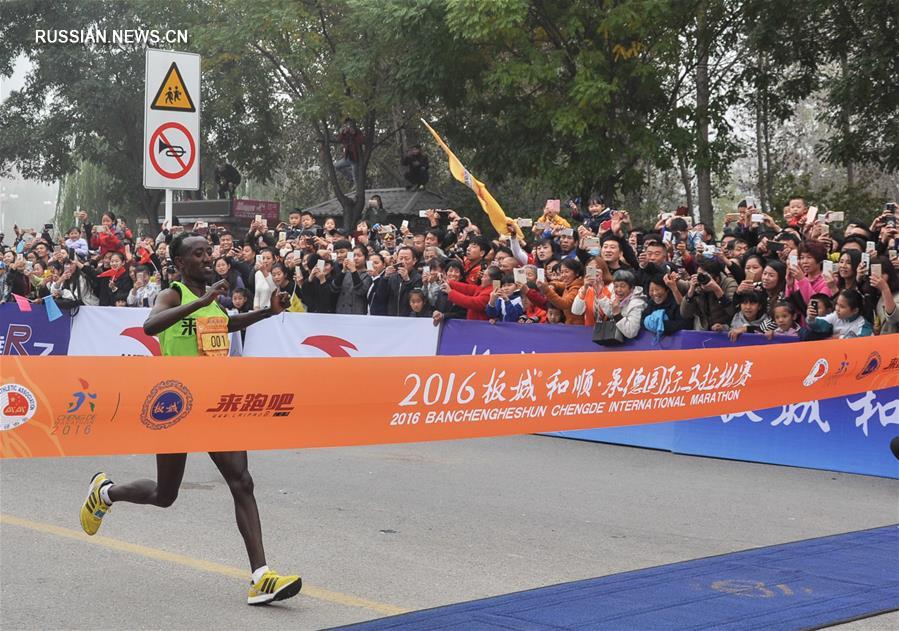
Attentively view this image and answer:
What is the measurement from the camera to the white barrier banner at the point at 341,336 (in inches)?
553

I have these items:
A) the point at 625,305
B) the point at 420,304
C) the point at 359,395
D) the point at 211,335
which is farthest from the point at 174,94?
the point at 359,395

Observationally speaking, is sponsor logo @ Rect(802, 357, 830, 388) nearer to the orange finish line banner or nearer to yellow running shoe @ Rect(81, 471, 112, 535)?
the orange finish line banner

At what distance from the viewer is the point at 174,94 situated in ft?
44.0

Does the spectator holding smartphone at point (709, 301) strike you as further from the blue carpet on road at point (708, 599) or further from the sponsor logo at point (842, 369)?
the blue carpet on road at point (708, 599)

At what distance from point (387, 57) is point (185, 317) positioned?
24868 mm

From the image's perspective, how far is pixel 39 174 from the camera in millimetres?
45344

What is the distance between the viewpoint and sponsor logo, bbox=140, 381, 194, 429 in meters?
4.98

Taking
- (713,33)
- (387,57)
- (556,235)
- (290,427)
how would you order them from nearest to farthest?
(290,427)
(556,235)
(713,33)
(387,57)

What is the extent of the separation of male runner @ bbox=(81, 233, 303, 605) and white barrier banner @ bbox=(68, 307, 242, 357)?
1033 centimetres

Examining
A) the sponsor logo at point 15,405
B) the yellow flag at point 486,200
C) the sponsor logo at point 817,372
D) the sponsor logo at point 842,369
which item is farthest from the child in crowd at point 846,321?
the sponsor logo at point 15,405

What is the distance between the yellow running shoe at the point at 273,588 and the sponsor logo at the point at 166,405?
4.09ft

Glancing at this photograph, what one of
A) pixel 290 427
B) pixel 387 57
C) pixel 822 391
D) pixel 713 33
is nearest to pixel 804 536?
pixel 822 391

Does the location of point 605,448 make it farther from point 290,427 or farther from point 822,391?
point 290,427

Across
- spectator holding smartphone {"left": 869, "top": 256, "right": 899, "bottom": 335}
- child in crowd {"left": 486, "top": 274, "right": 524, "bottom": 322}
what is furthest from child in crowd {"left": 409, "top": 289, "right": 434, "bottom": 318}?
spectator holding smartphone {"left": 869, "top": 256, "right": 899, "bottom": 335}
